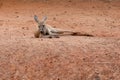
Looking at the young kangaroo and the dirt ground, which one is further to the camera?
the young kangaroo

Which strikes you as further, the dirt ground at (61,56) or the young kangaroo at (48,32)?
the young kangaroo at (48,32)

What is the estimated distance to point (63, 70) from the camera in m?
9.43

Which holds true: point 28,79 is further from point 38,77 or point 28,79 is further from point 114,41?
point 114,41

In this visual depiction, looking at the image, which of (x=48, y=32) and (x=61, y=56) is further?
(x=48, y=32)

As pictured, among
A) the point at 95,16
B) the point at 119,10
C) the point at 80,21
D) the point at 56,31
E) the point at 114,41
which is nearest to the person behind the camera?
the point at 114,41

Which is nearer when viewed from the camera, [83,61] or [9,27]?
[83,61]

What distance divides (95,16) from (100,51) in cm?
745

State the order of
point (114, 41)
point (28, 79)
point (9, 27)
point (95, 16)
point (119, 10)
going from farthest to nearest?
point (119, 10)
point (95, 16)
point (9, 27)
point (114, 41)
point (28, 79)

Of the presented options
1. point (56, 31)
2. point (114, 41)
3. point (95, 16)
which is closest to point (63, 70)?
point (114, 41)

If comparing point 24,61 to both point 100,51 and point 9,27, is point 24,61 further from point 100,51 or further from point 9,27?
point 9,27

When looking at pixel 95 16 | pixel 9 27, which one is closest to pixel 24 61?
pixel 9 27

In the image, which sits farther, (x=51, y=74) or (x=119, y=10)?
(x=119, y=10)

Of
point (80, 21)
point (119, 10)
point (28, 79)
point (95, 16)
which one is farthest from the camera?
point (119, 10)

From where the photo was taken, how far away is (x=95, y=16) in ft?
56.9
